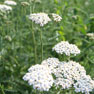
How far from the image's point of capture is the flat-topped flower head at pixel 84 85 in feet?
9.64

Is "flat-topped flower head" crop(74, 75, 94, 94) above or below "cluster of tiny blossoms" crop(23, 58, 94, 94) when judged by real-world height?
below

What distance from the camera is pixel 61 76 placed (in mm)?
3094

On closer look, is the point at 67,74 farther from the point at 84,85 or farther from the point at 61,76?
the point at 84,85

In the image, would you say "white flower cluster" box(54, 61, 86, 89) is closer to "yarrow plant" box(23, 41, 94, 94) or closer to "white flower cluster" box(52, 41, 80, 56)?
"yarrow plant" box(23, 41, 94, 94)

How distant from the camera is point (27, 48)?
5.35 meters

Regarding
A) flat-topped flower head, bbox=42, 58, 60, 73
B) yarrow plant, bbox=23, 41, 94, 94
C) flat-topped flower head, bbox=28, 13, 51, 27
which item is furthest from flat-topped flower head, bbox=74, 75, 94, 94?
flat-topped flower head, bbox=28, 13, 51, 27

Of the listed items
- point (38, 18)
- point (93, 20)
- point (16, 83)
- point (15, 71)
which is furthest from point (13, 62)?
point (93, 20)

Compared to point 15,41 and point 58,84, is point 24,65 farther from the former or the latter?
point 58,84

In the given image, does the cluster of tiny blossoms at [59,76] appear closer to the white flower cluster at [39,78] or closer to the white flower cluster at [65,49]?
the white flower cluster at [39,78]

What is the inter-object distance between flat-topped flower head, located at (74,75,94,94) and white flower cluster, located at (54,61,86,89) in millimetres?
73

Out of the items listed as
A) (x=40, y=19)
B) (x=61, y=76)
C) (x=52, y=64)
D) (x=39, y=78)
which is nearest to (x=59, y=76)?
(x=61, y=76)

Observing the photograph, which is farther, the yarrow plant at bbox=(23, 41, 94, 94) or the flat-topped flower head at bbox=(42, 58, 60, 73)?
the flat-topped flower head at bbox=(42, 58, 60, 73)

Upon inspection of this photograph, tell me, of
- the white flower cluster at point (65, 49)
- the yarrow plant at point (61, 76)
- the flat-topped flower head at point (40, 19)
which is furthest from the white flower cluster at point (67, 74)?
the flat-topped flower head at point (40, 19)

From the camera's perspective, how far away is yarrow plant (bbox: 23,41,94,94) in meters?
2.64
